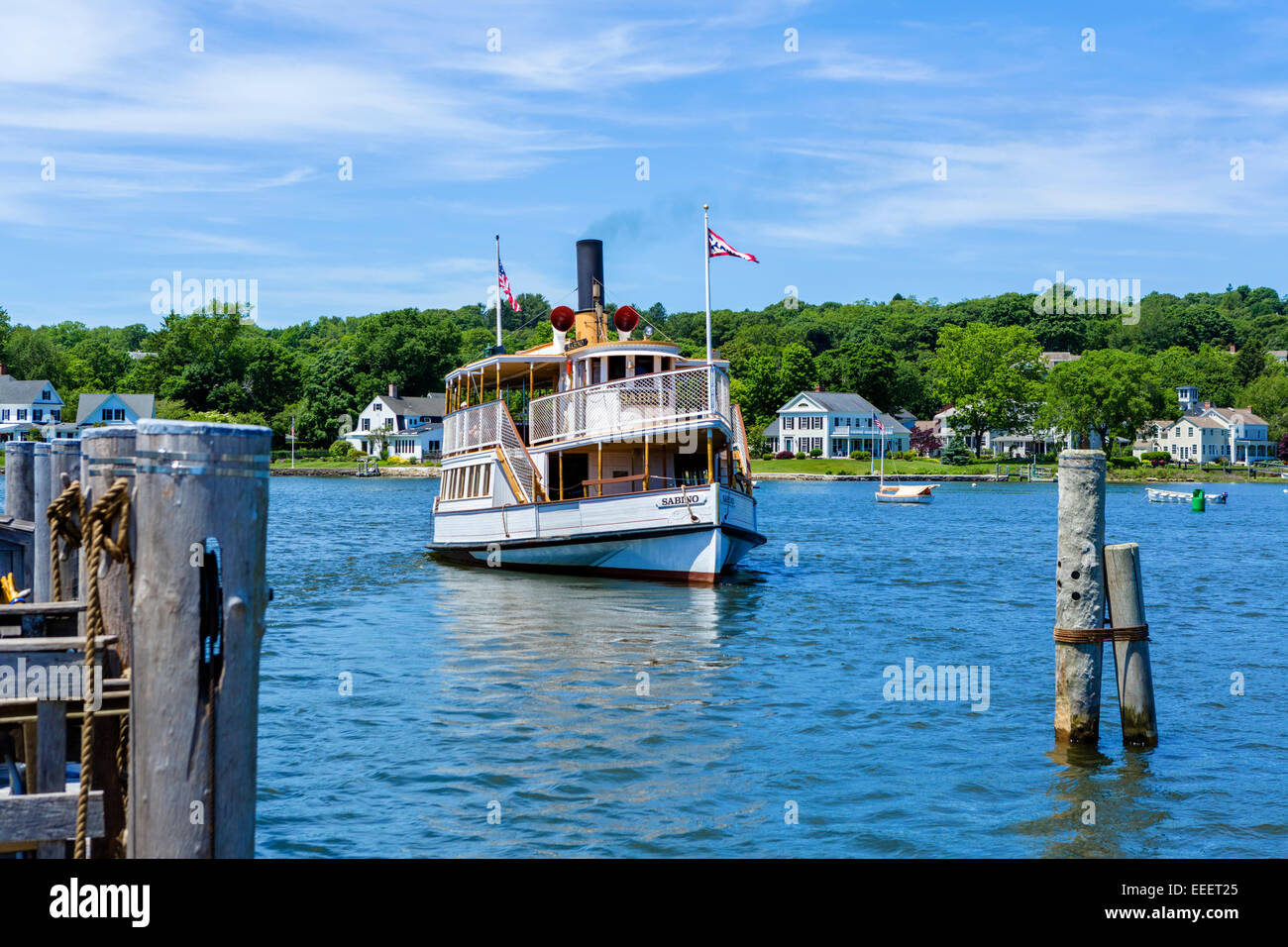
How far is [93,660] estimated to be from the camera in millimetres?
4734

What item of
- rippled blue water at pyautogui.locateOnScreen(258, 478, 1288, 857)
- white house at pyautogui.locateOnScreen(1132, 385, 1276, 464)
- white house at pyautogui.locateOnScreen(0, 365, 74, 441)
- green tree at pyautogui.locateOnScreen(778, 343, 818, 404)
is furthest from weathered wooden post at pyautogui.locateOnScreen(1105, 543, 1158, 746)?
white house at pyautogui.locateOnScreen(1132, 385, 1276, 464)

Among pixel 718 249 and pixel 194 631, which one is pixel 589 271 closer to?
pixel 718 249

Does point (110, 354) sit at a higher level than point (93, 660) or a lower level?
higher

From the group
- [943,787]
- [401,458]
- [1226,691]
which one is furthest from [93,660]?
[401,458]

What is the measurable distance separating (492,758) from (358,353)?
140215 millimetres

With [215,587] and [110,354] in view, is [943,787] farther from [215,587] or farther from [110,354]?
[110,354]

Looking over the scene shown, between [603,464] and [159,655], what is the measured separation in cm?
2478

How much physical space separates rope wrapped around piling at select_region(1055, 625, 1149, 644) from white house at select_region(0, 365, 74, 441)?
126706 millimetres

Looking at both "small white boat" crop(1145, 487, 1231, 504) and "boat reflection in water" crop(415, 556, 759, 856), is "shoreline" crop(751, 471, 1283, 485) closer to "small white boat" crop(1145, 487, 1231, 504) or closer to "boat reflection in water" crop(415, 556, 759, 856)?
"small white boat" crop(1145, 487, 1231, 504)

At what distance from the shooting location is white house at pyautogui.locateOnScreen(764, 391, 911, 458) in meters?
130

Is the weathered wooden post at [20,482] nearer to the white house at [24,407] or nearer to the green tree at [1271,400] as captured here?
the white house at [24,407]

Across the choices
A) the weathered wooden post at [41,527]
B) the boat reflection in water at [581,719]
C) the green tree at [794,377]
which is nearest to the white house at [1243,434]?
the green tree at [794,377]

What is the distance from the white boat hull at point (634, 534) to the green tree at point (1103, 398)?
98725 millimetres

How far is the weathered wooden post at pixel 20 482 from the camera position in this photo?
37.8 feet
